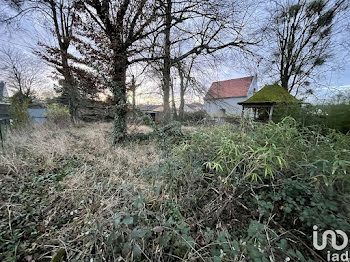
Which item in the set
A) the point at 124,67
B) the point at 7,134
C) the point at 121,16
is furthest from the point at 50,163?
the point at 121,16

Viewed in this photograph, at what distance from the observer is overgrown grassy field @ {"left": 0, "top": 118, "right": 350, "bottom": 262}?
88 cm

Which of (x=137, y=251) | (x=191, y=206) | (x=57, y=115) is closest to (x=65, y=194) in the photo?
(x=137, y=251)

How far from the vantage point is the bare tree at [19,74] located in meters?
8.30

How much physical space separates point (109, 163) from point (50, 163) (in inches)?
32.3

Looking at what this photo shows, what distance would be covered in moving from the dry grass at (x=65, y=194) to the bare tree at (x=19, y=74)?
9.31 m

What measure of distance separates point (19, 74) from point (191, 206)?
45.0 feet

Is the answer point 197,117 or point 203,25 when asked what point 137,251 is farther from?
point 197,117

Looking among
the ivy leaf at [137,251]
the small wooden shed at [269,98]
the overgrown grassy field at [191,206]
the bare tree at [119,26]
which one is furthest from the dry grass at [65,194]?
the small wooden shed at [269,98]

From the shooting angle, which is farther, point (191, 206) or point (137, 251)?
point (191, 206)

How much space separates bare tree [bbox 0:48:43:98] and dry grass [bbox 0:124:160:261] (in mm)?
9314

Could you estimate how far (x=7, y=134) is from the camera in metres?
3.19

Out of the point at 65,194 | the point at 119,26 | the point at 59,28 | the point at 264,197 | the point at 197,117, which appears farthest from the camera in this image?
the point at 197,117

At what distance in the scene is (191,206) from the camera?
4.23 feet

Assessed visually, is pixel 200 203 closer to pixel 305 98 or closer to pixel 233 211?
pixel 233 211
